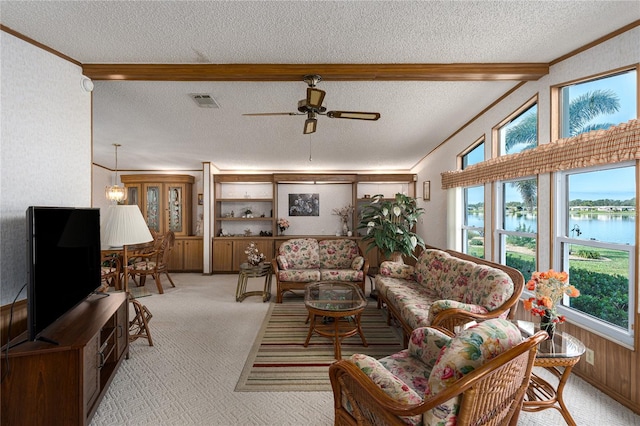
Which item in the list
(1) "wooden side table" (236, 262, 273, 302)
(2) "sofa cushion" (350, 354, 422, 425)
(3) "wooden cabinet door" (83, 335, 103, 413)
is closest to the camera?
(2) "sofa cushion" (350, 354, 422, 425)

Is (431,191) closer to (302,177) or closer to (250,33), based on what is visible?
(302,177)

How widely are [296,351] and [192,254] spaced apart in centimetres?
455

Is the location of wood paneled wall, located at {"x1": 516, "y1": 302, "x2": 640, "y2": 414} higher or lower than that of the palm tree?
lower

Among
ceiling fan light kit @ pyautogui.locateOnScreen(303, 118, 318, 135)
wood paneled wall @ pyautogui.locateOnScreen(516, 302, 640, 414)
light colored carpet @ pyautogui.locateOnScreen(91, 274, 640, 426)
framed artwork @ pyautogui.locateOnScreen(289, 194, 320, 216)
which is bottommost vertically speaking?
light colored carpet @ pyautogui.locateOnScreen(91, 274, 640, 426)

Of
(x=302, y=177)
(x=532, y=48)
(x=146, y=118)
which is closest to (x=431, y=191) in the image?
(x=302, y=177)

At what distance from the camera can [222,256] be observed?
250 inches

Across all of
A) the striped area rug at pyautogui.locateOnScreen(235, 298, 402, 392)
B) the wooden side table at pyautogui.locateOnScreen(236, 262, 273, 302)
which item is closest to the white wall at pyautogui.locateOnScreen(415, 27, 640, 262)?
the striped area rug at pyautogui.locateOnScreen(235, 298, 402, 392)

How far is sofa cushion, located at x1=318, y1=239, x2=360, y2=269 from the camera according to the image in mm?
4973

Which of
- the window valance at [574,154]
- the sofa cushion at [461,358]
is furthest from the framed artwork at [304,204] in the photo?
the sofa cushion at [461,358]

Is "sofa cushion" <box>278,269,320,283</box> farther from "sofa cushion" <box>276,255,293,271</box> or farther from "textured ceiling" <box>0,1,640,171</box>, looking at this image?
"textured ceiling" <box>0,1,640,171</box>

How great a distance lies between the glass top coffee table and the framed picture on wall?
10.5ft

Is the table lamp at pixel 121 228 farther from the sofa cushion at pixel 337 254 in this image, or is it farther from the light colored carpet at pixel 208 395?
the sofa cushion at pixel 337 254

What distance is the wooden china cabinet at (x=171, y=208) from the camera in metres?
6.35

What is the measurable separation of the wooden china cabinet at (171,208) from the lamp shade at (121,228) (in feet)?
12.7
